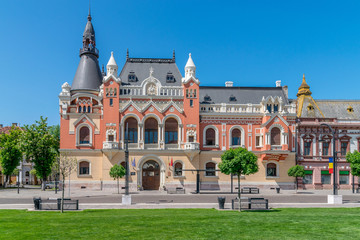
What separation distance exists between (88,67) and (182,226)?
39.5 meters

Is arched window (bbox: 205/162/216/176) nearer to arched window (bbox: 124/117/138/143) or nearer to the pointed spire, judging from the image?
arched window (bbox: 124/117/138/143)

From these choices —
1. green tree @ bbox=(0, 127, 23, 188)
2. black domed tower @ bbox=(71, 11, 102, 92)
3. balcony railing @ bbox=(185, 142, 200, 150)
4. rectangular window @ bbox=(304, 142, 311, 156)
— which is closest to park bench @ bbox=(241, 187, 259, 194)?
balcony railing @ bbox=(185, 142, 200, 150)

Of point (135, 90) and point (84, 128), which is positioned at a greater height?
point (135, 90)

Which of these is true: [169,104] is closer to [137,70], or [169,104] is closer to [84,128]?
[137,70]

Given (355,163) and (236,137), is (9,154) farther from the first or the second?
(355,163)

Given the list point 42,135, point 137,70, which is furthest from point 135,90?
point 42,135

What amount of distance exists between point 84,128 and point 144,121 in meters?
8.10

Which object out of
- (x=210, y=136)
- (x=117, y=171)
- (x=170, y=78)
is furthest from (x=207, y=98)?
(x=117, y=171)

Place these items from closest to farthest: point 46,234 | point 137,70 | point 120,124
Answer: point 46,234 < point 120,124 < point 137,70

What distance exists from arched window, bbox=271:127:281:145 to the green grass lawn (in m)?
28.1

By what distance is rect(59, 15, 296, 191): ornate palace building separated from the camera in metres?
49.6

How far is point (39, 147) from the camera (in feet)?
178

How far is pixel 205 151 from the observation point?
168ft

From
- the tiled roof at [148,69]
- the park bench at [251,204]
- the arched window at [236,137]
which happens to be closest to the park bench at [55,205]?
the park bench at [251,204]
